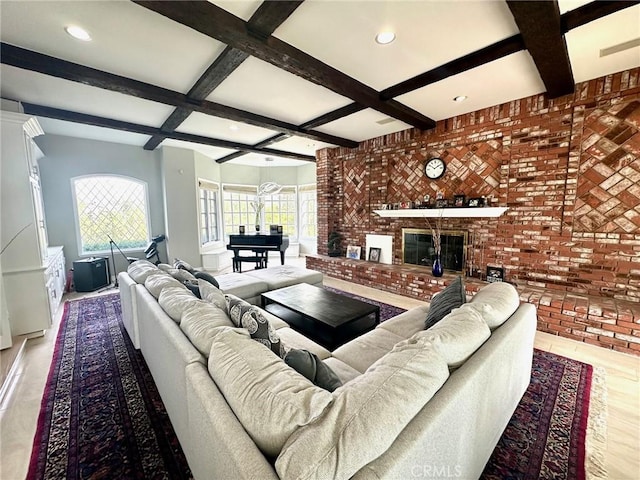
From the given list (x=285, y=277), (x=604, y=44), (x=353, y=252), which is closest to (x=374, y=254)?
(x=353, y=252)

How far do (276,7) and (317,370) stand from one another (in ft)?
7.13

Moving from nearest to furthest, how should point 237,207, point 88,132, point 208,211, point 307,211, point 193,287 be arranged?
point 193,287, point 88,132, point 208,211, point 237,207, point 307,211

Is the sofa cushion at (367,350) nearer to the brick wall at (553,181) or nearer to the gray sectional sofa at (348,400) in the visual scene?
the gray sectional sofa at (348,400)

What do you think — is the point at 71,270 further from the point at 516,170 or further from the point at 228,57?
the point at 516,170

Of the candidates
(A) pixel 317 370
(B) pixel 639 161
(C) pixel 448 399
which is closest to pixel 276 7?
(A) pixel 317 370

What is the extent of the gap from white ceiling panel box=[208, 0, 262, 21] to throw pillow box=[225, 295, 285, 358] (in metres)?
1.96

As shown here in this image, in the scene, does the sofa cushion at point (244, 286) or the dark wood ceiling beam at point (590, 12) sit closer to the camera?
the dark wood ceiling beam at point (590, 12)

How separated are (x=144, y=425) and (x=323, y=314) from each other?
147 cm

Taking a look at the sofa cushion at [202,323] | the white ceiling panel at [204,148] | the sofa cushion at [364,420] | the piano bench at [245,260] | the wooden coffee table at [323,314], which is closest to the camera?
the sofa cushion at [364,420]

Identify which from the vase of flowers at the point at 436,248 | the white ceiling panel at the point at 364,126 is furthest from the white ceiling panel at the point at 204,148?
the vase of flowers at the point at 436,248

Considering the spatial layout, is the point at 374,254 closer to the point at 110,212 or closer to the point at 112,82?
the point at 112,82

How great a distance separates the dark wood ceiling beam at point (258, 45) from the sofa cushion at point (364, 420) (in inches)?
90.4

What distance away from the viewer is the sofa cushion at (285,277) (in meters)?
3.49

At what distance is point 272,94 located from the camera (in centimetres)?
315
